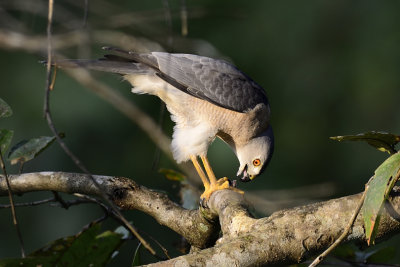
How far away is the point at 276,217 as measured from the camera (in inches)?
80.7

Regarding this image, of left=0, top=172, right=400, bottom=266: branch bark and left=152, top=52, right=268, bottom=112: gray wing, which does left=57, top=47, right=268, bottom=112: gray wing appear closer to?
left=152, top=52, right=268, bottom=112: gray wing

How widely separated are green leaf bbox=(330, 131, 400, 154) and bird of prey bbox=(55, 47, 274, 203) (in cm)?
187

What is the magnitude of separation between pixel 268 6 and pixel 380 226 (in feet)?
30.8

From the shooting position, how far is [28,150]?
2.89m

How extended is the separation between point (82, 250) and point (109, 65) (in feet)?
5.24

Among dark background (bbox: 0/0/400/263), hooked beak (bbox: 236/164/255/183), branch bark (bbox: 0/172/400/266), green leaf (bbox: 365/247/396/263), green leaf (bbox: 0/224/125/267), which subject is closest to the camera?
branch bark (bbox: 0/172/400/266)

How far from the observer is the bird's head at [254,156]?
430 cm

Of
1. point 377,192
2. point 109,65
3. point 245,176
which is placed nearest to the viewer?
point 377,192

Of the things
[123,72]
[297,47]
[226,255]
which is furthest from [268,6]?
[226,255]

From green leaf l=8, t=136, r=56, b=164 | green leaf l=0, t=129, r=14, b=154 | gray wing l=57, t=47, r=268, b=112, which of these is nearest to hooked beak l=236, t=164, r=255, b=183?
gray wing l=57, t=47, r=268, b=112

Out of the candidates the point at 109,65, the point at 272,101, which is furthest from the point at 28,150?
the point at 272,101

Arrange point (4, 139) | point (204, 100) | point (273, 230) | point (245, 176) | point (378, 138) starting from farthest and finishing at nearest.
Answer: point (245, 176) → point (204, 100) → point (4, 139) → point (378, 138) → point (273, 230)

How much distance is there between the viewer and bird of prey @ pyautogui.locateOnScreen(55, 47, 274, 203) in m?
4.10

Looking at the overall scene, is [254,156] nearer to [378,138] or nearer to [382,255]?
[382,255]
